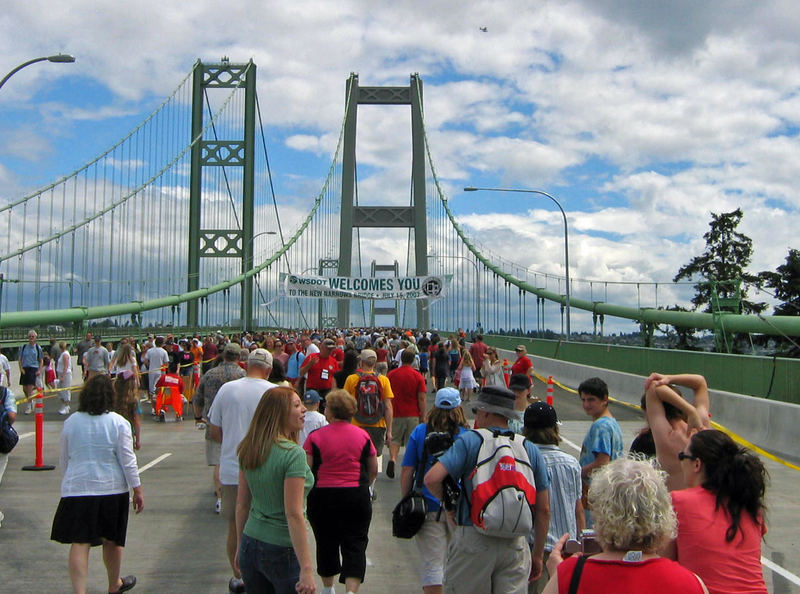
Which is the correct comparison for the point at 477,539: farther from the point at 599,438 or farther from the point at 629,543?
the point at 629,543

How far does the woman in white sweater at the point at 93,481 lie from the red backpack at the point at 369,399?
3264 millimetres

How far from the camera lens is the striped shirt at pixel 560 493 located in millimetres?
4324

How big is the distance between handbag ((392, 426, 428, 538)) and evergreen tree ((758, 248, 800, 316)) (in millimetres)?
44462

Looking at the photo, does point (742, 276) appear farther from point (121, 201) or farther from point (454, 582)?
point (454, 582)

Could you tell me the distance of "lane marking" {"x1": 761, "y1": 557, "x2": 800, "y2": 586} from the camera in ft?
19.9

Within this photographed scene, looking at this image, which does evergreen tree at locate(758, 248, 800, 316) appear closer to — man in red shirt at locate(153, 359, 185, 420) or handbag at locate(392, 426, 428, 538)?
man in red shirt at locate(153, 359, 185, 420)

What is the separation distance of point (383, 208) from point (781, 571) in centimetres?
4644

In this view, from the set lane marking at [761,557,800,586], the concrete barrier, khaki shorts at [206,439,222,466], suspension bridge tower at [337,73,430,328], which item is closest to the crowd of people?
khaki shorts at [206,439,222,466]

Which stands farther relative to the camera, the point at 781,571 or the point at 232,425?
the point at 781,571

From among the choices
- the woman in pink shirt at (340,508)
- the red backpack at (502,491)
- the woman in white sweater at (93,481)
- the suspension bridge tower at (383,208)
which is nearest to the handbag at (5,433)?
the woman in white sweater at (93,481)

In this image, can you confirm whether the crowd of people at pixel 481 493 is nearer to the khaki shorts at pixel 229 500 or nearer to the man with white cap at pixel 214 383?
the khaki shorts at pixel 229 500

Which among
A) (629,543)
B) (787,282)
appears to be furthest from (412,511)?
(787,282)

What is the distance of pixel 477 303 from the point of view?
4197 cm

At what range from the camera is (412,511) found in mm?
4461
